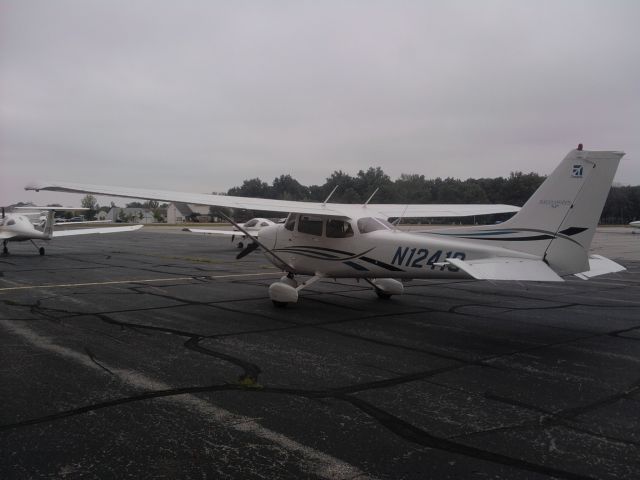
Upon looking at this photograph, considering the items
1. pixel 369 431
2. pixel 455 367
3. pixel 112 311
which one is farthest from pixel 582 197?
pixel 112 311

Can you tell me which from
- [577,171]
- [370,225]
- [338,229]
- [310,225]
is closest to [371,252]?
[370,225]

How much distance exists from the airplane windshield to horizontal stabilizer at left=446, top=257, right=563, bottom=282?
253 centimetres

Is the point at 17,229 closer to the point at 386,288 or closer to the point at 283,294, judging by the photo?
the point at 283,294

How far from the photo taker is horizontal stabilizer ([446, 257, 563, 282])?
7523 millimetres

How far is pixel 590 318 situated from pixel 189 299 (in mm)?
8264

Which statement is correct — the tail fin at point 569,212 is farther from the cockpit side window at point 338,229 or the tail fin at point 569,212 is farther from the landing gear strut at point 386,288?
the landing gear strut at point 386,288

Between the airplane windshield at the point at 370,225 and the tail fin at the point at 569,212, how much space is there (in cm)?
267

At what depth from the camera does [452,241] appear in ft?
30.1

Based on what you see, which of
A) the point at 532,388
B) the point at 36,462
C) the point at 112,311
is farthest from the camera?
the point at 112,311

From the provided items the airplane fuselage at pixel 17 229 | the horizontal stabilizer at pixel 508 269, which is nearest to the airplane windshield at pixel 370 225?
the horizontal stabilizer at pixel 508 269

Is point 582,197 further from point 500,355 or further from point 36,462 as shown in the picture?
point 36,462

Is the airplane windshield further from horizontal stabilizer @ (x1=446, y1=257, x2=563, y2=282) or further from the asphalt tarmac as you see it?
horizontal stabilizer @ (x1=446, y1=257, x2=563, y2=282)

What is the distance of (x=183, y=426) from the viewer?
14.6 ft

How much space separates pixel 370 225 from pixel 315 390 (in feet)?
17.8
